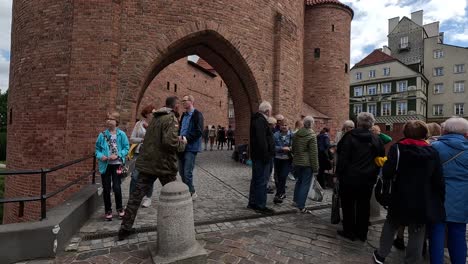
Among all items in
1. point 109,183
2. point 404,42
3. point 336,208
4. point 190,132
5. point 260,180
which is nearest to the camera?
point 109,183

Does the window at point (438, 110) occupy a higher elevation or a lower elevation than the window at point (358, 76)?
lower

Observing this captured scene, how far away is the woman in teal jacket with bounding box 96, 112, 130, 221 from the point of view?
4.28 m

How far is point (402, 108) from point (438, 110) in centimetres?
714

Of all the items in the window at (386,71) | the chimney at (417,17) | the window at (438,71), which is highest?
the chimney at (417,17)

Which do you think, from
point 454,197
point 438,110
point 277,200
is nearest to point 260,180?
point 277,200

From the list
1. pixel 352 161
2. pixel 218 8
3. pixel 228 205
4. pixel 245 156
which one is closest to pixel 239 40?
pixel 218 8

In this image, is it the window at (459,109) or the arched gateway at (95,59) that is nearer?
the arched gateway at (95,59)

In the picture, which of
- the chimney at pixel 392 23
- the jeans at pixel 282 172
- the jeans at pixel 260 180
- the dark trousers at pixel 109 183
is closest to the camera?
the dark trousers at pixel 109 183

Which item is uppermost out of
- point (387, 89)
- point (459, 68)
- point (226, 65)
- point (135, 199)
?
point (459, 68)

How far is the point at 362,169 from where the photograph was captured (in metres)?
3.85

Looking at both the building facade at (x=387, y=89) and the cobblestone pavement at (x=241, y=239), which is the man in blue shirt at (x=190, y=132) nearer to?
the cobblestone pavement at (x=241, y=239)

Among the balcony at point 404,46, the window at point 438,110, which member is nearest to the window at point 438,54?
the balcony at point 404,46

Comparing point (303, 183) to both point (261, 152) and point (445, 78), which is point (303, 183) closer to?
point (261, 152)

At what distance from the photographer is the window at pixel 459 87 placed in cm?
3984
